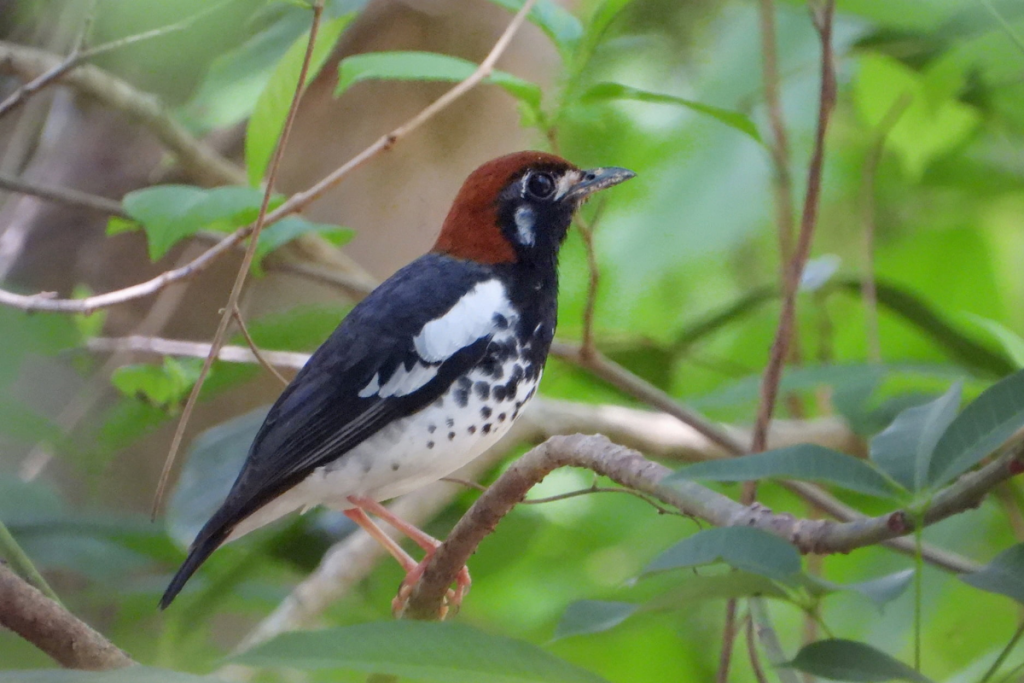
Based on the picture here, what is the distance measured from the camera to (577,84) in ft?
5.75

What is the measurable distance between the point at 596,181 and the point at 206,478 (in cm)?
102

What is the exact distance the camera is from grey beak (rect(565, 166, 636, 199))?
176 cm

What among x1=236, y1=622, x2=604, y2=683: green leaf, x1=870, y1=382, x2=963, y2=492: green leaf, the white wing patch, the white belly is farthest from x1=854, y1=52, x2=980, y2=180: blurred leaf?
x1=236, y1=622, x2=604, y2=683: green leaf

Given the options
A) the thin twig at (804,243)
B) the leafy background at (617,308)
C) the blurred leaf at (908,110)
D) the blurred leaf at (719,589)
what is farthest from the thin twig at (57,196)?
the blurred leaf at (908,110)

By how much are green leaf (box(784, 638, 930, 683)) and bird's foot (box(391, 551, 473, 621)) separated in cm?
86

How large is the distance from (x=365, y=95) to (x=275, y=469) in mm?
1293

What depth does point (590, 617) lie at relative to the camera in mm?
919

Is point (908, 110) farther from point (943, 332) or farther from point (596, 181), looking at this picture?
point (596, 181)

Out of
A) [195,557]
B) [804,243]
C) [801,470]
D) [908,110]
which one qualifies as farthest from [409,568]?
[908,110]

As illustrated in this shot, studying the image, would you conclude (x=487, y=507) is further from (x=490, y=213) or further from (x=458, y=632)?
(x=490, y=213)

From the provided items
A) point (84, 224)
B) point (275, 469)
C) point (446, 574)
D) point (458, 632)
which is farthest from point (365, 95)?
point (458, 632)

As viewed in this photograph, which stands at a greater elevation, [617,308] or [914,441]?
[617,308]

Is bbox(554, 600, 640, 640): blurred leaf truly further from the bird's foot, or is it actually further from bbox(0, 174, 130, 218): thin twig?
bbox(0, 174, 130, 218): thin twig

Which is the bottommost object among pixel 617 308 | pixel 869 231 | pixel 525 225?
pixel 525 225
